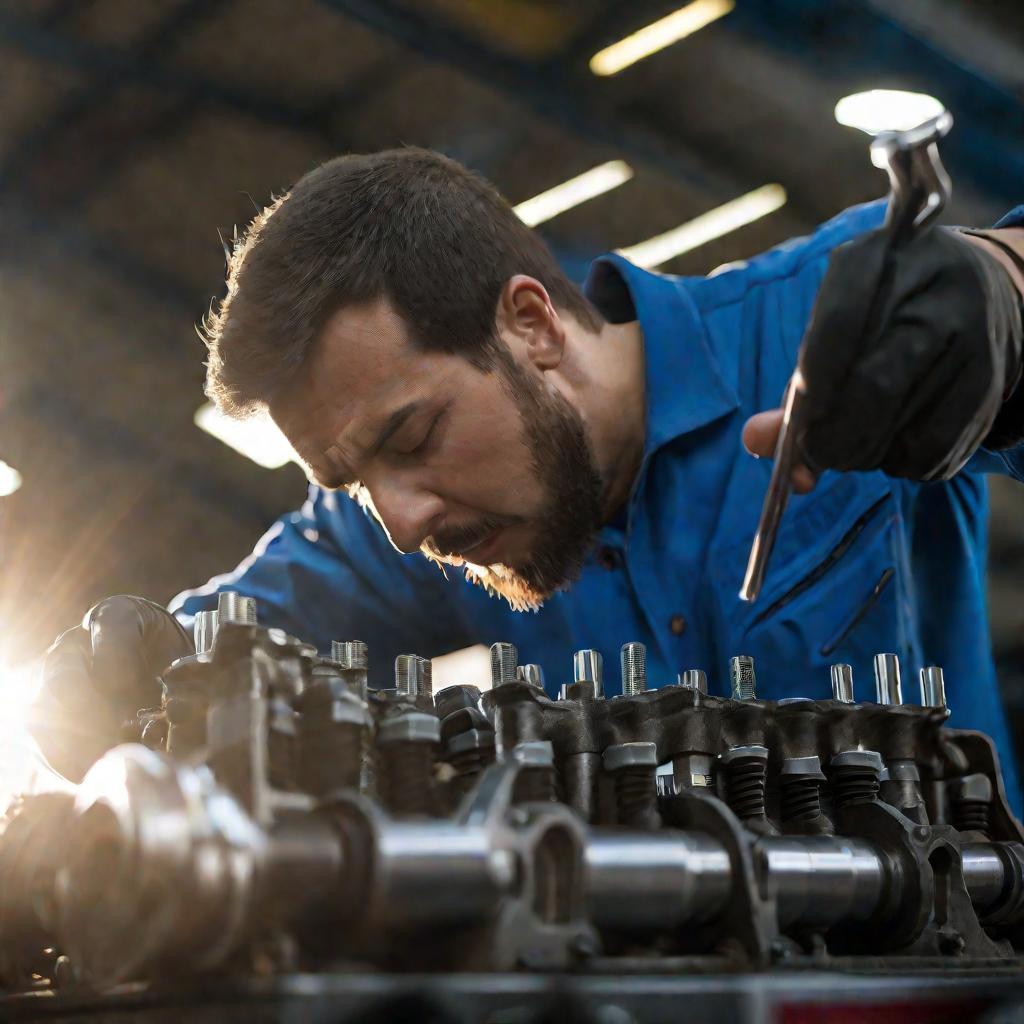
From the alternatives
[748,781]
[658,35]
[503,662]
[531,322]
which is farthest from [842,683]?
[658,35]

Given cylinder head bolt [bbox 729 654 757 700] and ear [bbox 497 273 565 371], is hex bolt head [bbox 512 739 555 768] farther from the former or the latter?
ear [bbox 497 273 565 371]

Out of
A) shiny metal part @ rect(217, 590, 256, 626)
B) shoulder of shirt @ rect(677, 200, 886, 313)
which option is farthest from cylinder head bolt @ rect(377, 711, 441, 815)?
shoulder of shirt @ rect(677, 200, 886, 313)

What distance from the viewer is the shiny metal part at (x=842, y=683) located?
1562mm

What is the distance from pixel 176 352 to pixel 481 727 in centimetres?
479

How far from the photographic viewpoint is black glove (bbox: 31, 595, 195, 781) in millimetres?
1764

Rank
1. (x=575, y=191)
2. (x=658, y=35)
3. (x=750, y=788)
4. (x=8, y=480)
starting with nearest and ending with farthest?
(x=750, y=788), (x=658, y=35), (x=575, y=191), (x=8, y=480)

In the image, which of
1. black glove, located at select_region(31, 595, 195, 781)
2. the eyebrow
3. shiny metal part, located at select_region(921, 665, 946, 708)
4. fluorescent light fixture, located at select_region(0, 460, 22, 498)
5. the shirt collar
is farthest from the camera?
fluorescent light fixture, located at select_region(0, 460, 22, 498)

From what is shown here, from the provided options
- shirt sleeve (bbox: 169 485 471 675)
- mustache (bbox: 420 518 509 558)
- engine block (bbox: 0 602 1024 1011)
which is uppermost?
shirt sleeve (bbox: 169 485 471 675)

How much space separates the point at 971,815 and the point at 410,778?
729mm

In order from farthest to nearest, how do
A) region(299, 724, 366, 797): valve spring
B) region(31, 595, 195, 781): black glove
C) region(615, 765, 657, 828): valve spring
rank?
1. region(31, 595, 195, 781): black glove
2. region(615, 765, 657, 828): valve spring
3. region(299, 724, 366, 797): valve spring

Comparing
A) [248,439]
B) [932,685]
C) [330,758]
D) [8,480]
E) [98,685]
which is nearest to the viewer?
[330,758]

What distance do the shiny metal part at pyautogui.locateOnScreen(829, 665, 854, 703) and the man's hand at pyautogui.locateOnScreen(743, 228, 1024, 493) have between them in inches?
13.2

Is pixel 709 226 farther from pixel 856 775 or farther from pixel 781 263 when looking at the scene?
pixel 856 775

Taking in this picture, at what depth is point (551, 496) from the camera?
2.08 metres
